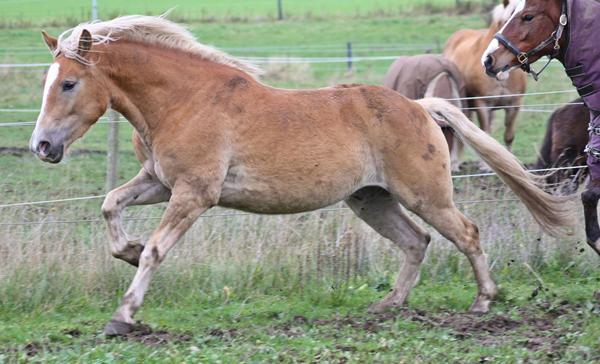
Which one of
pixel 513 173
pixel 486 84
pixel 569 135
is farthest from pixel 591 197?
pixel 486 84

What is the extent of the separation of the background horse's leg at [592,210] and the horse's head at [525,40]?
3.10ft

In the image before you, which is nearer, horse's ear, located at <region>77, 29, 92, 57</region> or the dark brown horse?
horse's ear, located at <region>77, 29, 92, 57</region>

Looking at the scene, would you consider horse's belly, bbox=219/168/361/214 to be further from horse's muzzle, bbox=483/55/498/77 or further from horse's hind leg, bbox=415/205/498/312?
horse's muzzle, bbox=483/55/498/77

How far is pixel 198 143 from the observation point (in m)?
6.02

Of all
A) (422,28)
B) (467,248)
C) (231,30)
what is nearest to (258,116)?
(467,248)

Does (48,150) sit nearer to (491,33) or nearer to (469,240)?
(469,240)

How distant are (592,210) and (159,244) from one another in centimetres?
291

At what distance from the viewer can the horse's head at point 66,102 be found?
580 centimetres

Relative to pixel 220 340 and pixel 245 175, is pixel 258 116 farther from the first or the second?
pixel 220 340

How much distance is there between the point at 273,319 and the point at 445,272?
5.97 ft

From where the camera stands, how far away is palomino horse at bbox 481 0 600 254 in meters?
6.36

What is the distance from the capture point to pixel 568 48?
6434mm

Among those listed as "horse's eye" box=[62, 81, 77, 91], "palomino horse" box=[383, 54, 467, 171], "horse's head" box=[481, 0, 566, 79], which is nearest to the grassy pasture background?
"horse's eye" box=[62, 81, 77, 91]

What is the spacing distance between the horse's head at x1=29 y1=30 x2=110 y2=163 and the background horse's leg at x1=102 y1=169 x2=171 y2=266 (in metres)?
0.48
